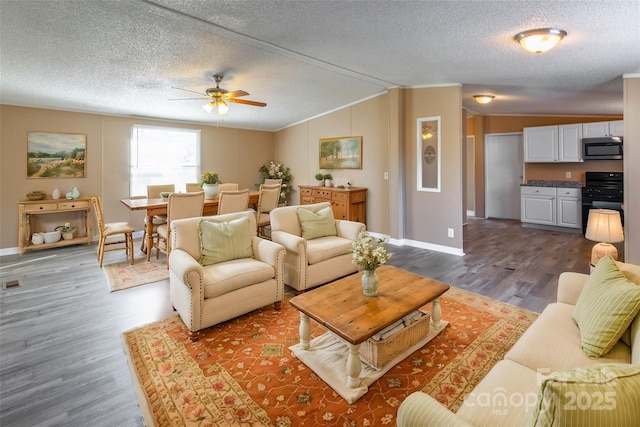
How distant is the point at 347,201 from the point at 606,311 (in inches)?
181

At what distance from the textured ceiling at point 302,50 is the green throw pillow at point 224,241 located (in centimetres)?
190

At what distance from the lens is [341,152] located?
6.75m

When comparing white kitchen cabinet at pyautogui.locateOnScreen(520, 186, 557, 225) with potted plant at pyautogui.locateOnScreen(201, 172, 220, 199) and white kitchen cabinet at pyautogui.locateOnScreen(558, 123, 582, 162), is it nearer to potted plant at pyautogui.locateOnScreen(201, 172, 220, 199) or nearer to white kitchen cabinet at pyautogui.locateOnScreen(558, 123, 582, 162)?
white kitchen cabinet at pyautogui.locateOnScreen(558, 123, 582, 162)

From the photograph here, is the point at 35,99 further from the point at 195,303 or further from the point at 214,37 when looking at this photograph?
the point at 195,303

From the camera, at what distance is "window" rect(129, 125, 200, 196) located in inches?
251

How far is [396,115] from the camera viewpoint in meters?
5.42

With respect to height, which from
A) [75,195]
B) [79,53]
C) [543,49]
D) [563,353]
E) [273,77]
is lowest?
[563,353]

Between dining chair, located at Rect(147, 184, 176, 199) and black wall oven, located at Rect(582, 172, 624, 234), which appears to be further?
black wall oven, located at Rect(582, 172, 624, 234)

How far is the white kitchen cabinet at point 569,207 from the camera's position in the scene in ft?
20.5

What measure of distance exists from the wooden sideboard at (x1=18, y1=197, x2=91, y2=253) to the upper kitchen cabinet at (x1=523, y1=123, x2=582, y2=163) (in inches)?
350

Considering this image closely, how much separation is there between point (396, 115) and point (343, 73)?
130cm

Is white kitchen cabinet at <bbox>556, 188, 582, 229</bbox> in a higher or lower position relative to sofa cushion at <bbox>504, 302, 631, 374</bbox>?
higher

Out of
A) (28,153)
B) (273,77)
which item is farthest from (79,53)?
(28,153)

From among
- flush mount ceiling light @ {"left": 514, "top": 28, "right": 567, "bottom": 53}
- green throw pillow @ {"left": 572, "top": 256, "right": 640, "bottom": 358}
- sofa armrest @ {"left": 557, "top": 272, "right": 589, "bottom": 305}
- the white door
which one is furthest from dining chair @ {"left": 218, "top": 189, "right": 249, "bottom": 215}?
the white door
